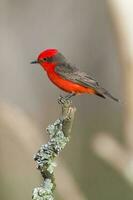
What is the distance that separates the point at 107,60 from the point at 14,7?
571 millimetres

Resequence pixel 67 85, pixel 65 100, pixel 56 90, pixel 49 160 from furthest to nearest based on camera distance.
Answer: pixel 56 90 → pixel 67 85 → pixel 65 100 → pixel 49 160

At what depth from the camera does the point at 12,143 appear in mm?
3715

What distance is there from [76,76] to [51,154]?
71cm

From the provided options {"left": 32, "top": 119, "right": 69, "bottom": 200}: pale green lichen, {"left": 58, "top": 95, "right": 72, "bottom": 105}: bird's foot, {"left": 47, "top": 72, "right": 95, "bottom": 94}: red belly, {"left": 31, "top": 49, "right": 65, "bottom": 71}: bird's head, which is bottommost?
{"left": 32, "top": 119, "right": 69, "bottom": 200}: pale green lichen

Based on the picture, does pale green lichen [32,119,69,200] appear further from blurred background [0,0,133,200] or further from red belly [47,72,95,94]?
blurred background [0,0,133,200]

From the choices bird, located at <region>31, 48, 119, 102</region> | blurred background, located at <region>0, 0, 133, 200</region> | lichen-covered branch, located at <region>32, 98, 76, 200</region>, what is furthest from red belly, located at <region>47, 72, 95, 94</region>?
blurred background, located at <region>0, 0, 133, 200</region>

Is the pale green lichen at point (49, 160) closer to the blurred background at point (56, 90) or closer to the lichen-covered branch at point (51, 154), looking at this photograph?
the lichen-covered branch at point (51, 154)

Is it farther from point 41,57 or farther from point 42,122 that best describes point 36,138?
point 42,122

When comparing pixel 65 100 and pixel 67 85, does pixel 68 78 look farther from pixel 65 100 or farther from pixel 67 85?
pixel 65 100

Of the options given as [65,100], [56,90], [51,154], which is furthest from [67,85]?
[56,90]

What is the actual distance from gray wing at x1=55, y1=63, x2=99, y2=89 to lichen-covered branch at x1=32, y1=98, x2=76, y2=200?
0.52 m

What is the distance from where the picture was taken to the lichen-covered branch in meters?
1.89

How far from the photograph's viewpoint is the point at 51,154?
199 centimetres

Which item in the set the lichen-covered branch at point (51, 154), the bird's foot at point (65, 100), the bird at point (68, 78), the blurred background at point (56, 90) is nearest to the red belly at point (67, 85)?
the bird at point (68, 78)
